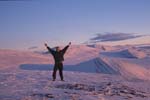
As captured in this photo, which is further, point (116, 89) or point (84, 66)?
point (84, 66)

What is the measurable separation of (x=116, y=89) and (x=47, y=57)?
141 feet

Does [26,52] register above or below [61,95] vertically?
above

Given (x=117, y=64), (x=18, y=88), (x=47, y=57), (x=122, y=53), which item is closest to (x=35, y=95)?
(x=18, y=88)

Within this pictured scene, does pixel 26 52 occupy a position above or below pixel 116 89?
above

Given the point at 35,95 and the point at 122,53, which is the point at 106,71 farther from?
the point at 122,53

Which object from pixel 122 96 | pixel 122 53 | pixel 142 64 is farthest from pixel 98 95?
pixel 122 53

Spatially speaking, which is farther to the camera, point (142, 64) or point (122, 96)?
point (142, 64)

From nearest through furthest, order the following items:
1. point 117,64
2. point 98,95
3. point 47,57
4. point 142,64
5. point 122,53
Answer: point 98,95 < point 117,64 < point 142,64 < point 47,57 < point 122,53

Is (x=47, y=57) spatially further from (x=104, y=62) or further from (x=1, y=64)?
(x=104, y=62)

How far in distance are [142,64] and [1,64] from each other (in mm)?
19476

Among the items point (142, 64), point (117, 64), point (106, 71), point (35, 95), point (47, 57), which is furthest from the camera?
point (47, 57)

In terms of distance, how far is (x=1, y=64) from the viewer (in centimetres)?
4859

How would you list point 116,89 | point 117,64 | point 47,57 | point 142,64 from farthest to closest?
point 47,57 → point 142,64 → point 117,64 → point 116,89

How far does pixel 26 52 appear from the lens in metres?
64.2
